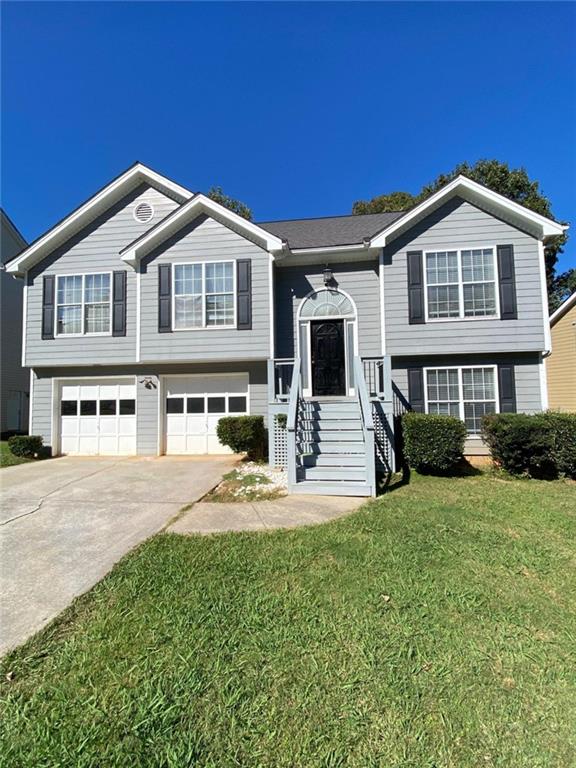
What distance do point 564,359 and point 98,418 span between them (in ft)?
58.7

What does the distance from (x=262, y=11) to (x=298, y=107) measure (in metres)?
3.69

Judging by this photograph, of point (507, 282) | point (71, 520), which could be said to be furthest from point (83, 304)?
point (507, 282)

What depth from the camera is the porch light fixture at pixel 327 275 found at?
10113mm

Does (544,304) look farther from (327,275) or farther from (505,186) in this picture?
(505,186)

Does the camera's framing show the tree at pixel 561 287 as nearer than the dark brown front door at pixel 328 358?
No

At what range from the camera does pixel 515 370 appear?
9.23 metres

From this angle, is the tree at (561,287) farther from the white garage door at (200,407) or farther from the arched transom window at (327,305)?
the white garage door at (200,407)

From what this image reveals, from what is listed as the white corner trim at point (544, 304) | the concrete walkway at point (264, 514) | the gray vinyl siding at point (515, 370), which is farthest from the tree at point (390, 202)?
the concrete walkway at point (264, 514)

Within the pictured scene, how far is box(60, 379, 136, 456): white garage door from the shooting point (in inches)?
420

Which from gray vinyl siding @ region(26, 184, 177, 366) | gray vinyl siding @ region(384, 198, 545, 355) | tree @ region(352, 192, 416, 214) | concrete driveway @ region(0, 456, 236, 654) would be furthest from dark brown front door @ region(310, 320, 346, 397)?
tree @ region(352, 192, 416, 214)

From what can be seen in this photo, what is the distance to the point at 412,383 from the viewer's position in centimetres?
957

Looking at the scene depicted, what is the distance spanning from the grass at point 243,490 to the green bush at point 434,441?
3.05 meters

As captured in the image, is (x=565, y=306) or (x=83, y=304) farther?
(x=565, y=306)

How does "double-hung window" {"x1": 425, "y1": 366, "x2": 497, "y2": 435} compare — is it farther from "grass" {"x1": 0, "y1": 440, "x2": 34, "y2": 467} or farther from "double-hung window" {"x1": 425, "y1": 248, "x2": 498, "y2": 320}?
"grass" {"x1": 0, "y1": 440, "x2": 34, "y2": 467}
